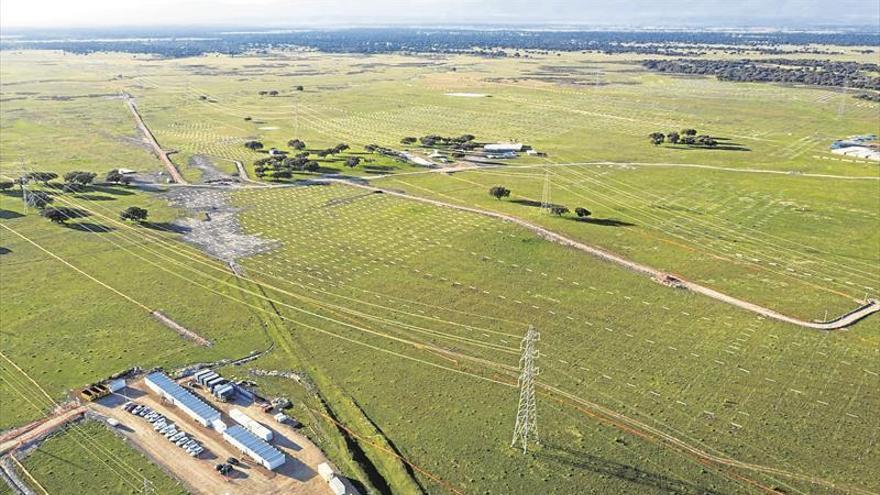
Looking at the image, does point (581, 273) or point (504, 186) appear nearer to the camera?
point (581, 273)

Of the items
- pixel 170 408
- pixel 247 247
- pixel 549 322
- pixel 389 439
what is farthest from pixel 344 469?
pixel 247 247

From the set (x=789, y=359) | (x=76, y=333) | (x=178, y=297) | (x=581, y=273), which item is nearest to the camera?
(x=789, y=359)

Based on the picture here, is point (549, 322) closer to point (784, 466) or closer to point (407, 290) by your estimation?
point (407, 290)

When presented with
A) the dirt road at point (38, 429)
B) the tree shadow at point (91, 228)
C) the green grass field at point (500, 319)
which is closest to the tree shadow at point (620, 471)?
the green grass field at point (500, 319)

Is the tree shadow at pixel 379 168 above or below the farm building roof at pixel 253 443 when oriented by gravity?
above

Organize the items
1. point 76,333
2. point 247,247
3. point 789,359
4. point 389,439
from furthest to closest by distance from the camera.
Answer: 1. point 247,247
2. point 76,333
3. point 789,359
4. point 389,439

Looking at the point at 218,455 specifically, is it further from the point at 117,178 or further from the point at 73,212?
the point at 117,178

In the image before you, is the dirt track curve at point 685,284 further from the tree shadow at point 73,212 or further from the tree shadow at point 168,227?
the tree shadow at point 73,212
